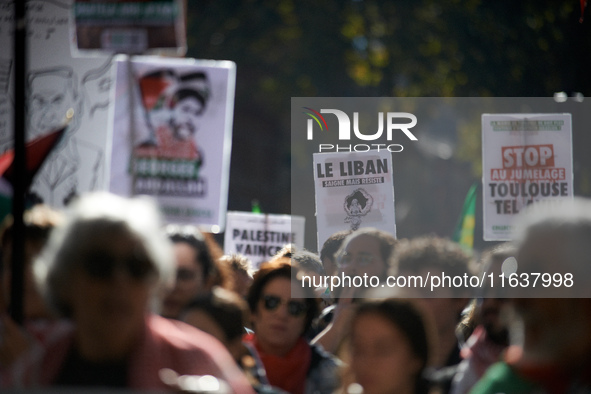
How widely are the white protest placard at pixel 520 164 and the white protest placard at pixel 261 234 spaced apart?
1.49 meters

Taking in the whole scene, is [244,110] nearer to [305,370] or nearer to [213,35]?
[213,35]

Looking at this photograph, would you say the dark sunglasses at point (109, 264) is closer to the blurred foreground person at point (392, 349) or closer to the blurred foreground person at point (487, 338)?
the blurred foreground person at point (392, 349)

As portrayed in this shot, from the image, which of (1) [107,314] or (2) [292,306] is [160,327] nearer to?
(1) [107,314]

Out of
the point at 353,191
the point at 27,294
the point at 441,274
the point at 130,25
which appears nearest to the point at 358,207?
the point at 353,191

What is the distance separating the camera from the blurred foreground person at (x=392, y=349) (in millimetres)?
2533

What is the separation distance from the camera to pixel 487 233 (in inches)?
206

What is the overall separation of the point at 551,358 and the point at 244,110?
1895 cm

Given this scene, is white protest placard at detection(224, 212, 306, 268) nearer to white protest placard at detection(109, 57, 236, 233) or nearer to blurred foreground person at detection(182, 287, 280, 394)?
white protest placard at detection(109, 57, 236, 233)

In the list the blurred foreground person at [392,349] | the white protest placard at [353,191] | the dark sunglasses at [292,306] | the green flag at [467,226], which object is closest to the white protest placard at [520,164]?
the green flag at [467,226]

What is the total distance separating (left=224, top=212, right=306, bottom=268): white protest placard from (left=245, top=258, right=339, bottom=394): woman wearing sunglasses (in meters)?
2.15

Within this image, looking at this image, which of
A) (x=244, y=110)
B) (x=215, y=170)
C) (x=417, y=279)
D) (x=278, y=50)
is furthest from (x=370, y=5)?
(x=417, y=279)

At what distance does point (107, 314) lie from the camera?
7.12 ft

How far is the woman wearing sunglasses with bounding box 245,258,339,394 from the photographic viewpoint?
11.3 ft

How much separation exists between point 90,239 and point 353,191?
306 centimetres
